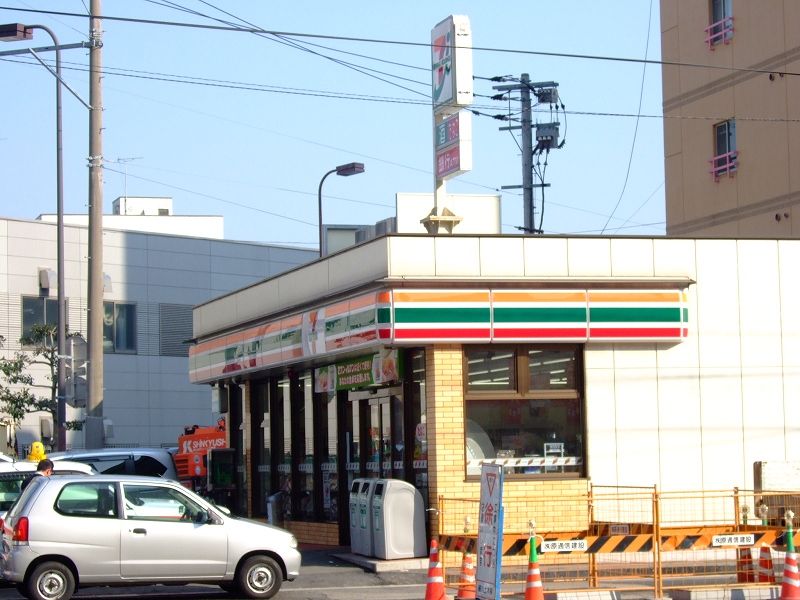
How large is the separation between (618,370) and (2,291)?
2838cm

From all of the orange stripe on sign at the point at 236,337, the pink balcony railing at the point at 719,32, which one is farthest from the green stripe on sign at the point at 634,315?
the pink balcony railing at the point at 719,32

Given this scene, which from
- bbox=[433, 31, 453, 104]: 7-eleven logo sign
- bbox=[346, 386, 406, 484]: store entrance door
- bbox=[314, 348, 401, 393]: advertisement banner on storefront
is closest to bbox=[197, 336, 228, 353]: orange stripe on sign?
bbox=[314, 348, 401, 393]: advertisement banner on storefront

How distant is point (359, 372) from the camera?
723 inches

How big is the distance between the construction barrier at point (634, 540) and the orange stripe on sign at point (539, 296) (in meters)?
2.59

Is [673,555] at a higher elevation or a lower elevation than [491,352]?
lower

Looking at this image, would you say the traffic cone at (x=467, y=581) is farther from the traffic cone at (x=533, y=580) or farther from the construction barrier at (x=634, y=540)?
the traffic cone at (x=533, y=580)

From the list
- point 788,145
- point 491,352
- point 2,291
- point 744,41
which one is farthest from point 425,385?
point 2,291

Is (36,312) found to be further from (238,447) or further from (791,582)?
(791,582)

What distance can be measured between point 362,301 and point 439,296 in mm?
1148

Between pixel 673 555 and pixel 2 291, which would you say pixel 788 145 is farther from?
pixel 2 291

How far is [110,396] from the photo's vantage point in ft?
141

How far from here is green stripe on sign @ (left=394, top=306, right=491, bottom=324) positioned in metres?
16.0

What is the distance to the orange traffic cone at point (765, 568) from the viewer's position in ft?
44.1

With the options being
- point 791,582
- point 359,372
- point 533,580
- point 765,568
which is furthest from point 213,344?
point 791,582
